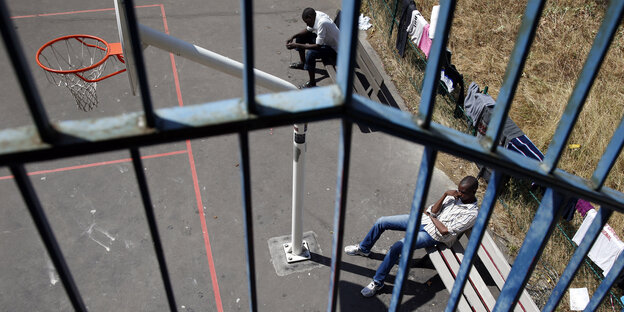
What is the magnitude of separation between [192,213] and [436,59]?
5.37 meters

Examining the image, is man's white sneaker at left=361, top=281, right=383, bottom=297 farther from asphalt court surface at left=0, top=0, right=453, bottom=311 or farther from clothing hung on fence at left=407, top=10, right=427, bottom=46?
clothing hung on fence at left=407, top=10, right=427, bottom=46

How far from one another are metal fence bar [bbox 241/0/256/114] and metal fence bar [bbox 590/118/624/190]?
3.07 feet

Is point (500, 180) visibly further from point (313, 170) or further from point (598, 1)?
point (598, 1)

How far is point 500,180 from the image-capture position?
125 cm

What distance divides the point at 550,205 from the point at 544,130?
21.8 feet

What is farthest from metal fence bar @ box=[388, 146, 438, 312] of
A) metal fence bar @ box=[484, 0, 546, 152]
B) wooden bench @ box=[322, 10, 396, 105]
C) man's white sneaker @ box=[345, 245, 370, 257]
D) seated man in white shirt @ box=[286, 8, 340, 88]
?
seated man in white shirt @ box=[286, 8, 340, 88]

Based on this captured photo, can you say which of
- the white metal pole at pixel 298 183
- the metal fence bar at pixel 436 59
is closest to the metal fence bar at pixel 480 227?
the metal fence bar at pixel 436 59

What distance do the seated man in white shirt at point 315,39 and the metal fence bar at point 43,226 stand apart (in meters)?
6.79

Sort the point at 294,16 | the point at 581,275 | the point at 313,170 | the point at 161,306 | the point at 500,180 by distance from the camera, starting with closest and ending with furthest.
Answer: the point at 500,180, the point at 161,306, the point at 581,275, the point at 313,170, the point at 294,16

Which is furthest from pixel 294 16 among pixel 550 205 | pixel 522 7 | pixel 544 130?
pixel 550 205

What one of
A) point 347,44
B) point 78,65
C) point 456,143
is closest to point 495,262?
point 456,143

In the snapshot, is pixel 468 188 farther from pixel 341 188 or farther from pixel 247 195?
pixel 247 195

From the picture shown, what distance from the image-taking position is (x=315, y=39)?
326 inches

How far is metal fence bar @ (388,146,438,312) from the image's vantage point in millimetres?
1190
